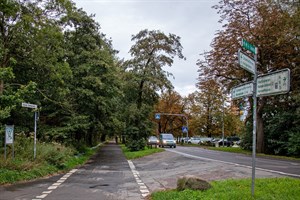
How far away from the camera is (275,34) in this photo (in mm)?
27922

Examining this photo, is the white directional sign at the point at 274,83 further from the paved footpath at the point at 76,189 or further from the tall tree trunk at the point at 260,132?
the tall tree trunk at the point at 260,132

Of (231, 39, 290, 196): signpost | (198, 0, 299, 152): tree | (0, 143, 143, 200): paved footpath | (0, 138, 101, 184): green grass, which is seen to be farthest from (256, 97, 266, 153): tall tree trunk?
(231, 39, 290, 196): signpost

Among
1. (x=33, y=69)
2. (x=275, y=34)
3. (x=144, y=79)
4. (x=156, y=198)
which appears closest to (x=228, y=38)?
(x=275, y=34)

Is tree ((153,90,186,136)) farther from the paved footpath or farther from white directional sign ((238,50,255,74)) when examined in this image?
white directional sign ((238,50,255,74))

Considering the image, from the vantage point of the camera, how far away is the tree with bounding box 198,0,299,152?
1109 inches

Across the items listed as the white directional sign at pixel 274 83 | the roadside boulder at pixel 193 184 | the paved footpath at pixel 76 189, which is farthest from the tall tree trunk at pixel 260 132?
the white directional sign at pixel 274 83

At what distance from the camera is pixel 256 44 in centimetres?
2914

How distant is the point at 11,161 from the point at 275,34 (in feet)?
78.7

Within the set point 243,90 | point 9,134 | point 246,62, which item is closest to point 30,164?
point 9,134

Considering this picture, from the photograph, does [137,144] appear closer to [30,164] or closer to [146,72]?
[146,72]

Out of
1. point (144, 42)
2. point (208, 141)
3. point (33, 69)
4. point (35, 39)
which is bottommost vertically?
point (208, 141)

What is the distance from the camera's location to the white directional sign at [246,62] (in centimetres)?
740

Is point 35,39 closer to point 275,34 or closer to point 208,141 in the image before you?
point 275,34

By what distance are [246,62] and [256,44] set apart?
23308 mm
